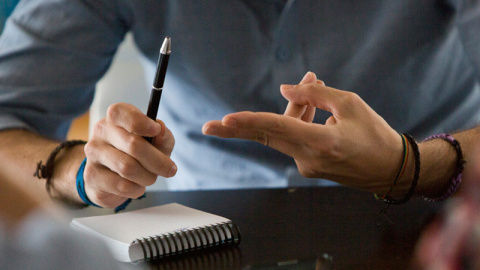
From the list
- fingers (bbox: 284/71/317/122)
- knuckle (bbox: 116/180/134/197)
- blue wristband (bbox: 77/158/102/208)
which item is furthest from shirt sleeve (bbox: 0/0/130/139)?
fingers (bbox: 284/71/317/122)

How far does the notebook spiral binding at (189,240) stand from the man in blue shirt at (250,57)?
19.1 inches

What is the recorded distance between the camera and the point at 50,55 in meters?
0.99

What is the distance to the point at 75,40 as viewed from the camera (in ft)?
3.31

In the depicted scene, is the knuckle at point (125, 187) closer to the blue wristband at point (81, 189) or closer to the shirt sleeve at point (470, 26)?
the blue wristband at point (81, 189)

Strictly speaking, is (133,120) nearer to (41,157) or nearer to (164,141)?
(164,141)

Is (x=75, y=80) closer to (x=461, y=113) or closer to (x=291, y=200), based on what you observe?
(x=291, y=200)

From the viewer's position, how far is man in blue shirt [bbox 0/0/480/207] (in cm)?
98

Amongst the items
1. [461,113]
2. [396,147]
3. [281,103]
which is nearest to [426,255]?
[396,147]

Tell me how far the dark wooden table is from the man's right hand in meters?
0.08

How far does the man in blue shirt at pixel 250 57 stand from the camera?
0.98m

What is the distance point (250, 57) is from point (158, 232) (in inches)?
22.0

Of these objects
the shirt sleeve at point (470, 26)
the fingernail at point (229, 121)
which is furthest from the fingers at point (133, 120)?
the shirt sleeve at point (470, 26)

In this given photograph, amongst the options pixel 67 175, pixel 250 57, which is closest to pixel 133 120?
pixel 67 175

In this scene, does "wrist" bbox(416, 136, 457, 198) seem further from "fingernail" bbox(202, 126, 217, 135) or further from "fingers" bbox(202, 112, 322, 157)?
"fingernail" bbox(202, 126, 217, 135)
